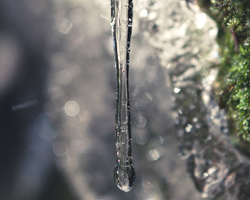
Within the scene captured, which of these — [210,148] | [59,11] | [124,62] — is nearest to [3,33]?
[59,11]

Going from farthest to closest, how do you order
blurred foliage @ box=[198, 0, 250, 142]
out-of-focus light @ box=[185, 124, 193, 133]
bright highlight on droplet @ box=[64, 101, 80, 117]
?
1. bright highlight on droplet @ box=[64, 101, 80, 117]
2. out-of-focus light @ box=[185, 124, 193, 133]
3. blurred foliage @ box=[198, 0, 250, 142]

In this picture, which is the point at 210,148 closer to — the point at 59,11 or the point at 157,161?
the point at 157,161

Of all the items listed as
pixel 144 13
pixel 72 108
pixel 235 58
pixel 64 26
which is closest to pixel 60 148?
pixel 72 108

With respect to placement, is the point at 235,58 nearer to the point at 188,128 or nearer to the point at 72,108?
the point at 188,128

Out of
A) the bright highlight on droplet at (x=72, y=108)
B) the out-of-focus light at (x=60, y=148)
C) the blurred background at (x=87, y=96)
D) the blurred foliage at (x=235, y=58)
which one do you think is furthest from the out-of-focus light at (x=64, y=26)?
the blurred foliage at (x=235, y=58)

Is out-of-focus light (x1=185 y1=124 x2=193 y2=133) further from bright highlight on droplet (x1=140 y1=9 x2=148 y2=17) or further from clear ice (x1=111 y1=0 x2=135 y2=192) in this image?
bright highlight on droplet (x1=140 y1=9 x2=148 y2=17)

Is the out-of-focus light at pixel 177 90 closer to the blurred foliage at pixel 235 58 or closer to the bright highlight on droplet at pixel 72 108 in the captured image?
the blurred foliage at pixel 235 58

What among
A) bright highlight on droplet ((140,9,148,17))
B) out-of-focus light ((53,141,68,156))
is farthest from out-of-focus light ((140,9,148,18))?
out-of-focus light ((53,141,68,156))
